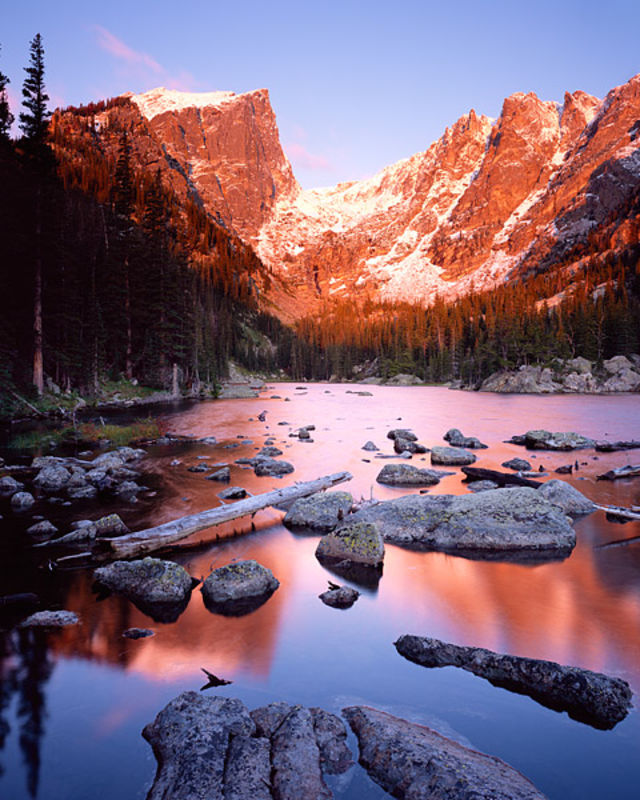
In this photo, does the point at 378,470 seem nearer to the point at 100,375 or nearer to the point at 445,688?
the point at 445,688

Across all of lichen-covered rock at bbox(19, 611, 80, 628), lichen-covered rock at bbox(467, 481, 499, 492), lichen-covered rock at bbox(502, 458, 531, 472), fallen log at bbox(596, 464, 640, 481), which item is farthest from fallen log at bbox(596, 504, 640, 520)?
lichen-covered rock at bbox(19, 611, 80, 628)

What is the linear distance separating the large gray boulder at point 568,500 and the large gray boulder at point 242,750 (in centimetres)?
1052

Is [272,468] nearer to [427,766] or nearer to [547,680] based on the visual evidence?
[547,680]

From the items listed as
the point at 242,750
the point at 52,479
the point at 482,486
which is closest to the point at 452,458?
the point at 482,486

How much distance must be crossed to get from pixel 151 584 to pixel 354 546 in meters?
4.36

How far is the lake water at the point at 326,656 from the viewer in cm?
429

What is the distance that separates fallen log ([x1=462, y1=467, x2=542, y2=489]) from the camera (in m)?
14.2

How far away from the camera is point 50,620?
680 cm

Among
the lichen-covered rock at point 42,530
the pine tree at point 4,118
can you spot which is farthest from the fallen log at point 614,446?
the pine tree at point 4,118

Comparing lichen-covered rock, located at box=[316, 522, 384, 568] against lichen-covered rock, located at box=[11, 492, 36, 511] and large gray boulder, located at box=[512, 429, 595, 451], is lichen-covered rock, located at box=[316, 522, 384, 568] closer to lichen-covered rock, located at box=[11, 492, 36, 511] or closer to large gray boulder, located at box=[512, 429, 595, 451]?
lichen-covered rock, located at box=[11, 492, 36, 511]

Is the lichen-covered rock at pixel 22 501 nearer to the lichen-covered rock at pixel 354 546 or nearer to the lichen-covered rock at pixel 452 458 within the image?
the lichen-covered rock at pixel 354 546

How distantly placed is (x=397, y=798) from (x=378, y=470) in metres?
14.2

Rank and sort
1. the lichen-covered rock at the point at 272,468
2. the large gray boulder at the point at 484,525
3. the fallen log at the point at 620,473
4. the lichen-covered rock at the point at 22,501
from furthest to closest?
the lichen-covered rock at the point at 272,468, the fallen log at the point at 620,473, the lichen-covered rock at the point at 22,501, the large gray boulder at the point at 484,525

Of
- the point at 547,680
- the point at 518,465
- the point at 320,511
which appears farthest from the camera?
the point at 518,465
